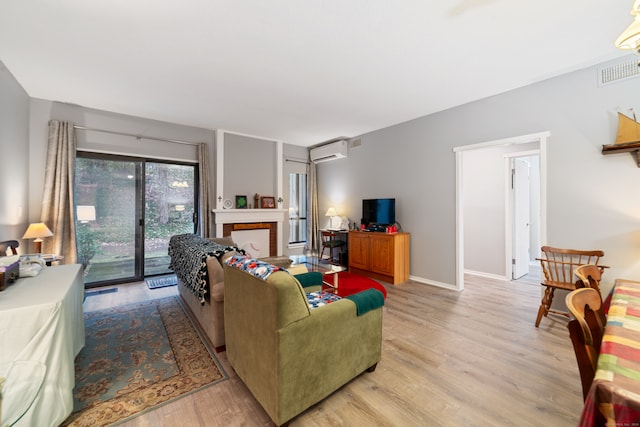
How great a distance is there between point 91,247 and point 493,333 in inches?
227

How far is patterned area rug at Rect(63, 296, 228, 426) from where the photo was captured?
5.65ft

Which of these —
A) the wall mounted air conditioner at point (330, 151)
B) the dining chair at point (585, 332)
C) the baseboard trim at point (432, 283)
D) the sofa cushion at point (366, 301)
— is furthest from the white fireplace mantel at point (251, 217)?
the dining chair at point (585, 332)

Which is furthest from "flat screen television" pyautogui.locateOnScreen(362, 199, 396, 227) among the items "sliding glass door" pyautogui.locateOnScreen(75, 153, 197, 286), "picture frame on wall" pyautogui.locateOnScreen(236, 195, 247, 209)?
"sliding glass door" pyautogui.locateOnScreen(75, 153, 197, 286)

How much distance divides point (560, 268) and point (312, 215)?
4.68 m

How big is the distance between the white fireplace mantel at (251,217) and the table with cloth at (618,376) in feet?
16.6

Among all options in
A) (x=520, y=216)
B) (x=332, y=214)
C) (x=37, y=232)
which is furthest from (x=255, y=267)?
(x=520, y=216)

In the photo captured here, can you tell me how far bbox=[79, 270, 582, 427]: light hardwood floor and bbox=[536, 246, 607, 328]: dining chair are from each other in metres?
0.23

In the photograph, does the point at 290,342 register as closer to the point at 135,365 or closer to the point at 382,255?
the point at 135,365

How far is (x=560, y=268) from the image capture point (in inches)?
121

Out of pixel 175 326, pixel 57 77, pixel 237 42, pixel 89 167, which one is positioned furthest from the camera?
pixel 89 167

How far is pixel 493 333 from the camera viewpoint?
105 inches

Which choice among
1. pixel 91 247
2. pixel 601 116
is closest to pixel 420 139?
pixel 601 116

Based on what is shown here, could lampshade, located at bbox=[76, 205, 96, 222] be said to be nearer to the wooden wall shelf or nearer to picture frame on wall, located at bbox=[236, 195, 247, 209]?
picture frame on wall, located at bbox=[236, 195, 247, 209]

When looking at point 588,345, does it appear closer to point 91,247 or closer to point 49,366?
point 49,366
